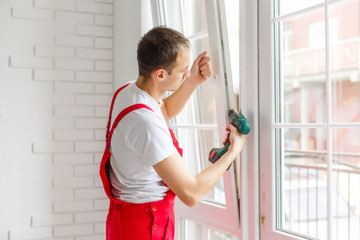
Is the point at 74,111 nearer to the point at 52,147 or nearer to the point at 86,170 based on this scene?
the point at 52,147

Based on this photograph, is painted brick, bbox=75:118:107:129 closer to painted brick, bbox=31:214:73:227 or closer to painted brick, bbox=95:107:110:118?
painted brick, bbox=95:107:110:118

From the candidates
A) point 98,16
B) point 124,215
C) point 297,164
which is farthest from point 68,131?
point 297,164

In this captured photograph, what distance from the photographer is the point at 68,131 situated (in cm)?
304

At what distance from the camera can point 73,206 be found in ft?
10.0

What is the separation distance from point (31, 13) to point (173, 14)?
3.47 feet

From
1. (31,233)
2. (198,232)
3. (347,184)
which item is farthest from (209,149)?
(347,184)

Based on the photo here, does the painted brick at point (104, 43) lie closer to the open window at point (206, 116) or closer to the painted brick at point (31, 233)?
the open window at point (206, 116)

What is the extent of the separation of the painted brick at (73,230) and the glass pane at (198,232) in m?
0.80

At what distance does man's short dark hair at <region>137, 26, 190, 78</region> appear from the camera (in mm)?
1655

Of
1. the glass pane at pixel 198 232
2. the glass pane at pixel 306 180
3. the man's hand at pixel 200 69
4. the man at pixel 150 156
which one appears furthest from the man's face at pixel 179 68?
the glass pane at pixel 306 180

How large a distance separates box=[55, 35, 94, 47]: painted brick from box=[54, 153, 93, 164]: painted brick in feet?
2.68

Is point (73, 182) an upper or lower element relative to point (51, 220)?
upper

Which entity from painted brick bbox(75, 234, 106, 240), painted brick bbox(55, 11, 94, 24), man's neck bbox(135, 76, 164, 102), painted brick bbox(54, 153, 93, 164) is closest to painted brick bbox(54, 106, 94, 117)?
painted brick bbox(54, 153, 93, 164)

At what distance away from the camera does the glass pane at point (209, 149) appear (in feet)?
7.79
